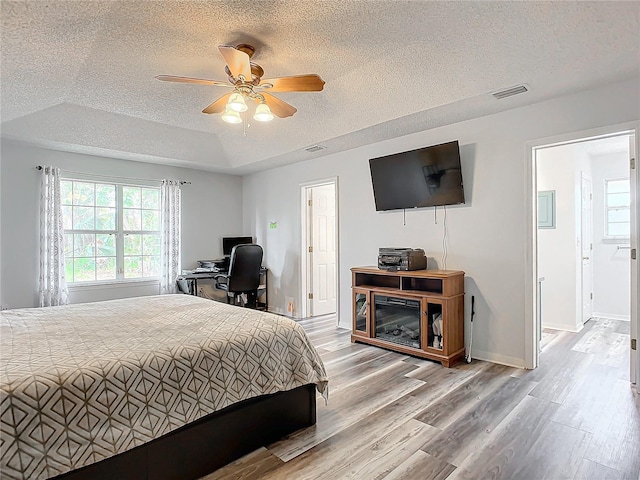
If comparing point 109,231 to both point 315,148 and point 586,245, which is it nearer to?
point 315,148

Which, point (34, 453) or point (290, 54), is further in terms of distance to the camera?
point (290, 54)

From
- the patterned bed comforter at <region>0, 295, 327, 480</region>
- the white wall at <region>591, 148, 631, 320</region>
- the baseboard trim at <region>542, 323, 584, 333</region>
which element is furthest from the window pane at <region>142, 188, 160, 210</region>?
the white wall at <region>591, 148, 631, 320</region>

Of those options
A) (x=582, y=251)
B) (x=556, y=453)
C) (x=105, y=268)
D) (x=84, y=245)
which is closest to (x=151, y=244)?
(x=105, y=268)

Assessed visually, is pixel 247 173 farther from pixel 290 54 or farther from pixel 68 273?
pixel 290 54

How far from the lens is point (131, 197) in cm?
523

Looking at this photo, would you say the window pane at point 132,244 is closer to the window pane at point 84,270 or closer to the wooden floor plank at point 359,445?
the window pane at point 84,270

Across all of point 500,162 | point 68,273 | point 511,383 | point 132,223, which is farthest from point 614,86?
point 68,273

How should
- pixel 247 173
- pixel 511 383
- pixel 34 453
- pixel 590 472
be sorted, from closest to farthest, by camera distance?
pixel 34 453 < pixel 590 472 < pixel 511 383 < pixel 247 173

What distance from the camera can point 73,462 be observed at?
1.35m

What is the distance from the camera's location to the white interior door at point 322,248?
18.0 feet

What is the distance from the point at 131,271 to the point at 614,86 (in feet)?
19.4

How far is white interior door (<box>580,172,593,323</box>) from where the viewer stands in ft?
15.6

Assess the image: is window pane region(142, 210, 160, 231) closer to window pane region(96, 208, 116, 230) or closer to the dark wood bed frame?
window pane region(96, 208, 116, 230)

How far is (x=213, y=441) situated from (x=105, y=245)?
4.18 meters
